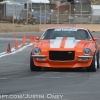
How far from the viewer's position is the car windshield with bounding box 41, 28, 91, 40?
653 inches

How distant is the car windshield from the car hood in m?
0.39

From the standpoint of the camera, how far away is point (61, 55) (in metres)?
15.1

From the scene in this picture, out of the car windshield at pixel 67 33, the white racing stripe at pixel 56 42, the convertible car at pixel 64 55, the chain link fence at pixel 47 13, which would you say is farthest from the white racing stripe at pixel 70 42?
the chain link fence at pixel 47 13

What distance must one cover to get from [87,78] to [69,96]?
330 cm

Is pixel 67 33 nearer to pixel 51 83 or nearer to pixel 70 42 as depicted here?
pixel 70 42

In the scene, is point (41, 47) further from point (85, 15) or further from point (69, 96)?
point (85, 15)

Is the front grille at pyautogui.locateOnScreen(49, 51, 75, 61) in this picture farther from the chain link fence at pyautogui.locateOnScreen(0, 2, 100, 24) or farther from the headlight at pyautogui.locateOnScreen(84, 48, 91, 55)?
the chain link fence at pyautogui.locateOnScreen(0, 2, 100, 24)

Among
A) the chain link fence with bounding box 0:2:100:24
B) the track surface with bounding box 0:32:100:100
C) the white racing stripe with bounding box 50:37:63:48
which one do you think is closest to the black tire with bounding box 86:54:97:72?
the track surface with bounding box 0:32:100:100

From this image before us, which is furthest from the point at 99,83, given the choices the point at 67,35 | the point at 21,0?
the point at 21,0

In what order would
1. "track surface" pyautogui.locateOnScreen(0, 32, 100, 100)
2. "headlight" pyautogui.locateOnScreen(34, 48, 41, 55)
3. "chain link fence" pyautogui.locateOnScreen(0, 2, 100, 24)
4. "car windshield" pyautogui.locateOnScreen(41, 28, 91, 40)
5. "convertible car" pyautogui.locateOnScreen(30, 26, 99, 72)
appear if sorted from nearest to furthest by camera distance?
"track surface" pyautogui.locateOnScreen(0, 32, 100, 100) < "convertible car" pyautogui.locateOnScreen(30, 26, 99, 72) < "headlight" pyautogui.locateOnScreen(34, 48, 41, 55) < "car windshield" pyautogui.locateOnScreen(41, 28, 91, 40) < "chain link fence" pyautogui.locateOnScreen(0, 2, 100, 24)

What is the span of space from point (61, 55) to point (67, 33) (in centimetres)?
186

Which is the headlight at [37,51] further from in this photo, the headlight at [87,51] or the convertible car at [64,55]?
the headlight at [87,51]

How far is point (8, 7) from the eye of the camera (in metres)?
64.9

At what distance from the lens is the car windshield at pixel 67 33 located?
16.6 metres
